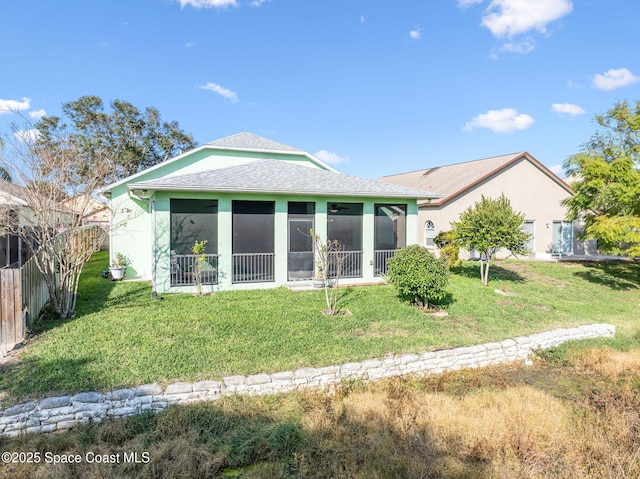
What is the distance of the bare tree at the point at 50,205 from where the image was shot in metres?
7.13

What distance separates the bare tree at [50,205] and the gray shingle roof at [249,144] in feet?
23.6

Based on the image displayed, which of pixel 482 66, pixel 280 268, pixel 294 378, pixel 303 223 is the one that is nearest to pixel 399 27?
pixel 482 66

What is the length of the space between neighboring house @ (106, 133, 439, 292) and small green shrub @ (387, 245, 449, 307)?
8.96 ft

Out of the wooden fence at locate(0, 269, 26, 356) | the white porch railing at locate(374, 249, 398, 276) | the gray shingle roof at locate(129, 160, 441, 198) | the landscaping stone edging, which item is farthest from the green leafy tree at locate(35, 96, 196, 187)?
the landscaping stone edging

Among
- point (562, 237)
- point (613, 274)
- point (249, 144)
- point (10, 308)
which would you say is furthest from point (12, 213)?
point (562, 237)

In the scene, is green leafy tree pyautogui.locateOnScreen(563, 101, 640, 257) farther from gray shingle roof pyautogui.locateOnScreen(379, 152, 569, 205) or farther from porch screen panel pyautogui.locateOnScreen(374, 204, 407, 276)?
porch screen panel pyautogui.locateOnScreen(374, 204, 407, 276)

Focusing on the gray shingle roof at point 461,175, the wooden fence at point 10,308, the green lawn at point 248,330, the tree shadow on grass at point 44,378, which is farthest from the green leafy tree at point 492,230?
the wooden fence at point 10,308

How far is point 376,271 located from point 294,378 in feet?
23.1

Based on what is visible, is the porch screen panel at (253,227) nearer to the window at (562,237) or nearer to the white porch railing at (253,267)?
the white porch railing at (253,267)

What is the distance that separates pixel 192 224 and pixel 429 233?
1356cm

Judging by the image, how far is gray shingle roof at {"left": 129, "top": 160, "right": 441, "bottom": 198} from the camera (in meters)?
9.26

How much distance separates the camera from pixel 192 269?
31.8 ft

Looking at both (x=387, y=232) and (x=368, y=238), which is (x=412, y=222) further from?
(x=368, y=238)

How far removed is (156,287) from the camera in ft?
30.8
